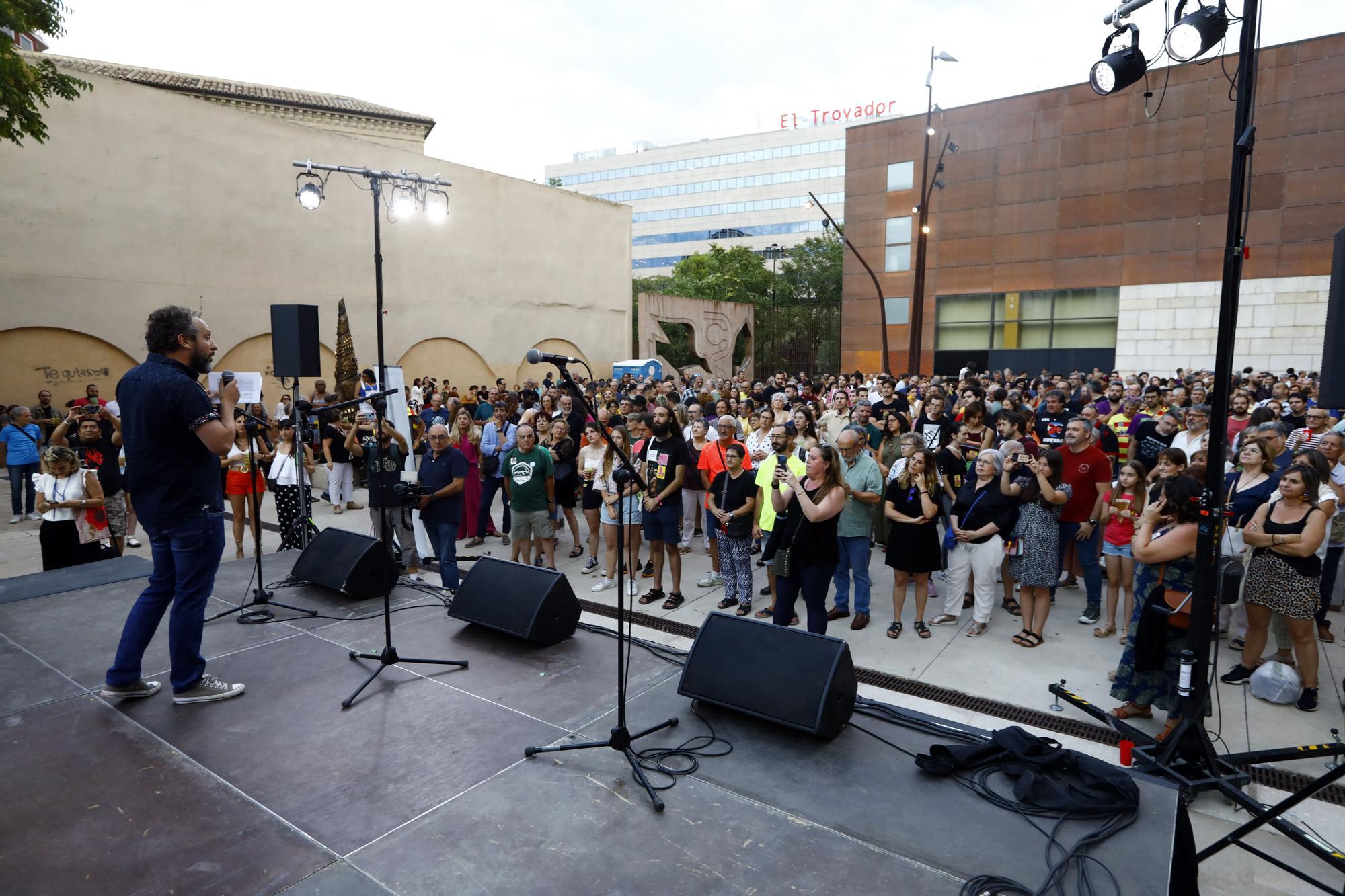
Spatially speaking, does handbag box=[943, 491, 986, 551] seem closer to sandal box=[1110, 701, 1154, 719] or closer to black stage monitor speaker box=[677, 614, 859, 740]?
sandal box=[1110, 701, 1154, 719]

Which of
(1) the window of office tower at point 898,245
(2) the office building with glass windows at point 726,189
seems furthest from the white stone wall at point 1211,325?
(2) the office building with glass windows at point 726,189

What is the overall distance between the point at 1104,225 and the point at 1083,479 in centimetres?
2547

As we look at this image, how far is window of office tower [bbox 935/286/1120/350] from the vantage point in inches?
1096

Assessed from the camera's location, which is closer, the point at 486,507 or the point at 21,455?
the point at 486,507

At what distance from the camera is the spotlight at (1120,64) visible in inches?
179

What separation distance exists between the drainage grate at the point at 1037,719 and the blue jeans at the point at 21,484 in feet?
34.5

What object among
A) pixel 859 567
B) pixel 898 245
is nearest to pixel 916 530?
pixel 859 567

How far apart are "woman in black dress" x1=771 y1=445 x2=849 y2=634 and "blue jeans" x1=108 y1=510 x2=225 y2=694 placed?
3479 mm

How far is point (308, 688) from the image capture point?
14.4ft

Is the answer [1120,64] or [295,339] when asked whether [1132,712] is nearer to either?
[1120,64]

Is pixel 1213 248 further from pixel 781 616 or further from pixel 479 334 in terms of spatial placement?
pixel 781 616

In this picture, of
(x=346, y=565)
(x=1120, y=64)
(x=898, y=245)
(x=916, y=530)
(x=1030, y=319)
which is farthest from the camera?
(x=898, y=245)

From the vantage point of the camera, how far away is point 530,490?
734 cm

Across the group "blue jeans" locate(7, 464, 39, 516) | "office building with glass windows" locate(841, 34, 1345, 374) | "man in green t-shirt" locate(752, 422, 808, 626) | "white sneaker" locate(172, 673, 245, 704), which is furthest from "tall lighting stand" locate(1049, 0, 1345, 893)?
"office building with glass windows" locate(841, 34, 1345, 374)
